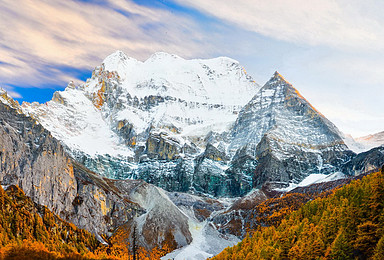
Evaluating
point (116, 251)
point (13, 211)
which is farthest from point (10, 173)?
point (116, 251)

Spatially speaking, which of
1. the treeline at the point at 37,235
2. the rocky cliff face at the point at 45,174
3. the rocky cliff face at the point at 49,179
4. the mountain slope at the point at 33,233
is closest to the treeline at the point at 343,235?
the treeline at the point at 37,235

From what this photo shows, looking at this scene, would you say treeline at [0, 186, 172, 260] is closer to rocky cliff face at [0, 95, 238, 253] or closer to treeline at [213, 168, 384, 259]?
rocky cliff face at [0, 95, 238, 253]

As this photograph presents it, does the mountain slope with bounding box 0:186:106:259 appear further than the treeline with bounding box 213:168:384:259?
Yes

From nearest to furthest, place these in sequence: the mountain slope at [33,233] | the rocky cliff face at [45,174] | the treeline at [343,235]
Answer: the treeline at [343,235] < the mountain slope at [33,233] < the rocky cliff face at [45,174]

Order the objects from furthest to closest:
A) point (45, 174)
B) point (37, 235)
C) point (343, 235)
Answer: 1. point (45, 174)
2. point (37, 235)
3. point (343, 235)

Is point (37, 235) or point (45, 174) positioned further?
point (45, 174)

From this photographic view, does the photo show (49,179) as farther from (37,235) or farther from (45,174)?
(37,235)

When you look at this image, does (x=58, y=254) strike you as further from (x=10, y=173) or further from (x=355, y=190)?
(x=355, y=190)

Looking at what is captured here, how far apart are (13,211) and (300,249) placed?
109 metres

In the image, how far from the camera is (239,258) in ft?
332

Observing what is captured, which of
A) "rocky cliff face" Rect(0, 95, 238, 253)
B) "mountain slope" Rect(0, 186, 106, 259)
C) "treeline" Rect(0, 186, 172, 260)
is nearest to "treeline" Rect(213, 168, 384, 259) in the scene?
"treeline" Rect(0, 186, 172, 260)

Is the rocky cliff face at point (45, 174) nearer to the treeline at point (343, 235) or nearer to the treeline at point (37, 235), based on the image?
the treeline at point (37, 235)

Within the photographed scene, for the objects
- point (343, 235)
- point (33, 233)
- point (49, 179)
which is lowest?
point (33, 233)

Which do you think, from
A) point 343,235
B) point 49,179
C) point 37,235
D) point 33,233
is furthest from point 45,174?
point 343,235
